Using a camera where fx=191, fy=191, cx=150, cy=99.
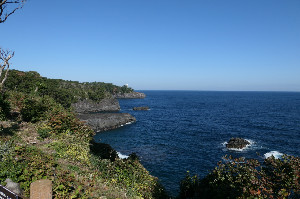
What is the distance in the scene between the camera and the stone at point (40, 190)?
6.55 metres

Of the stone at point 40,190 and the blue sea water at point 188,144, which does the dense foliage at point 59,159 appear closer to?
the stone at point 40,190

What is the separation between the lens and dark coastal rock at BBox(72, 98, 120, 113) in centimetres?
8875

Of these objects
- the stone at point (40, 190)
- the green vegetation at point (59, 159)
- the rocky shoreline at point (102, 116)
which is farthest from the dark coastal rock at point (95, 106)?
the stone at point (40, 190)

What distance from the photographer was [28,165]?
31.9 feet

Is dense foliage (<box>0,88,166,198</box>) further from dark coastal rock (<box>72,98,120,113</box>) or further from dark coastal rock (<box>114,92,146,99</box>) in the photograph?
dark coastal rock (<box>114,92,146,99</box>)

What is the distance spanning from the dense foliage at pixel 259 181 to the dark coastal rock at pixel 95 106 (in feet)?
274

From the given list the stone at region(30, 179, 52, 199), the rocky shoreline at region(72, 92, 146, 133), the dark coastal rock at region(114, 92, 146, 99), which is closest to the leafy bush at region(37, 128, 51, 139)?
the stone at region(30, 179, 52, 199)

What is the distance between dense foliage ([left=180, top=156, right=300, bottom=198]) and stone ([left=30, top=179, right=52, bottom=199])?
8189 mm

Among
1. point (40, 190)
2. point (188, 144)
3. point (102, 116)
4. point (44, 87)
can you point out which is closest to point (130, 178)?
point (40, 190)

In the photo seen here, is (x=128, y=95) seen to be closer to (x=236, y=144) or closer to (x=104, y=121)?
(x=104, y=121)

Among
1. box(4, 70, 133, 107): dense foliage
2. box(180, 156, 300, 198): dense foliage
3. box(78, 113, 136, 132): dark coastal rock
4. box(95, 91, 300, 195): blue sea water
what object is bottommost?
box(95, 91, 300, 195): blue sea water

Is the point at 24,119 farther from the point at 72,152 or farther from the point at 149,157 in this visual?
the point at 149,157

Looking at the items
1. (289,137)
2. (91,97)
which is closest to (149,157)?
(289,137)

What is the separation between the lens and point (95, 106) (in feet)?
313
